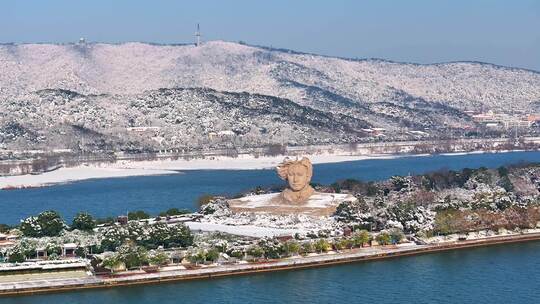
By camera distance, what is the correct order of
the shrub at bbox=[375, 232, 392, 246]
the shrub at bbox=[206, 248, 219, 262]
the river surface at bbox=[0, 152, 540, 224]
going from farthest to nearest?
the river surface at bbox=[0, 152, 540, 224], the shrub at bbox=[375, 232, 392, 246], the shrub at bbox=[206, 248, 219, 262]

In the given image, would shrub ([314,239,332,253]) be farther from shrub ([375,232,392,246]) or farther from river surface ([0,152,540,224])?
river surface ([0,152,540,224])

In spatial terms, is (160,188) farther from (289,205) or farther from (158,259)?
(158,259)

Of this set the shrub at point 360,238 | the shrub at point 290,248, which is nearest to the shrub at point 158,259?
the shrub at point 290,248

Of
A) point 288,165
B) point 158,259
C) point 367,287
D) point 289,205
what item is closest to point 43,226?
point 158,259

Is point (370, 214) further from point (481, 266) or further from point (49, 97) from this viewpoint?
point (49, 97)

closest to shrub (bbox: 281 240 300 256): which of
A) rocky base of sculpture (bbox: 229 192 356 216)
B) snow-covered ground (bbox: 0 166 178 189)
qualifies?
rocky base of sculpture (bbox: 229 192 356 216)

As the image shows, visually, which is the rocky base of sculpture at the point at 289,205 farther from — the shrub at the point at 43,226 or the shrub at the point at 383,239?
the shrub at the point at 43,226

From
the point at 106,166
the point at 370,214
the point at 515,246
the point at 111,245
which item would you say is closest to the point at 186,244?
the point at 111,245
